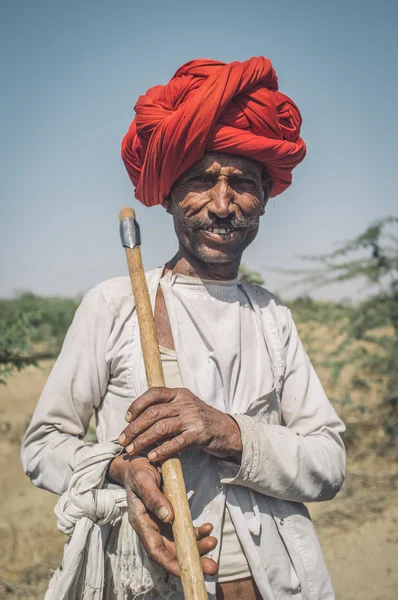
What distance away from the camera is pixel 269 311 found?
2.26m

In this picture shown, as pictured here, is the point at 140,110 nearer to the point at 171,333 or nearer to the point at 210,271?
the point at 210,271

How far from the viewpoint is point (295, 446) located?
6.38 ft

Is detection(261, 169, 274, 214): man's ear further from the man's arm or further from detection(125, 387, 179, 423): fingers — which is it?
detection(125, 387, 179, 423): fingers

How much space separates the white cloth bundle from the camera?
1681mm

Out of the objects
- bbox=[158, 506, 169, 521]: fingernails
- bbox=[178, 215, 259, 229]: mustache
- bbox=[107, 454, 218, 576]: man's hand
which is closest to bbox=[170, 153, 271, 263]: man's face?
bbox=[178, 215, 259, 229]: mustache

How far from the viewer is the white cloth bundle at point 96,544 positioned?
1.68m

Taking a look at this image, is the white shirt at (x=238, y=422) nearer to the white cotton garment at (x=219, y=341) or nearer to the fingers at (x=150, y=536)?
the white cotton garment at (x=219, y=341)

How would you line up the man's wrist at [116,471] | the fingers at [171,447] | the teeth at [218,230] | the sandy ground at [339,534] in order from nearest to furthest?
1. the fingers at [171,447]
2. the man's wrist at [116,471]
3. the teeth at [218,230]
4. the sandy ground at [339,534]

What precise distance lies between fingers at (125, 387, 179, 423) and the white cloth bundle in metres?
0.16

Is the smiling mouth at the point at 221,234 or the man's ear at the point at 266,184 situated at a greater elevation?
the man's ear at the point at 266,184

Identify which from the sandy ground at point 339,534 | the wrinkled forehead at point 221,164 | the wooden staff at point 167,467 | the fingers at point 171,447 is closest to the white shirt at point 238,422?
the wooden staff at point 167,467

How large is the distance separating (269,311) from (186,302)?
1.15 feet

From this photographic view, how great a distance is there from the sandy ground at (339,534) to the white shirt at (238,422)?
2.52 meters

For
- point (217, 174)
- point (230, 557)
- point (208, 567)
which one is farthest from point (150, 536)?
point (217, 174)
